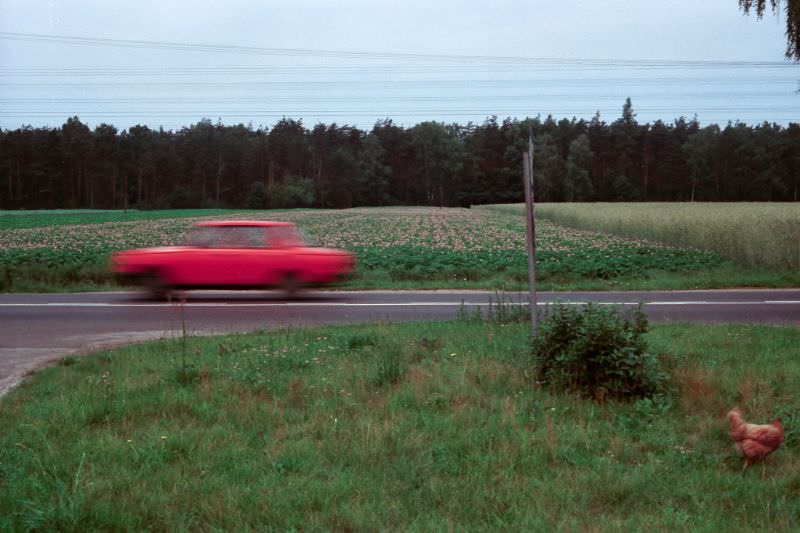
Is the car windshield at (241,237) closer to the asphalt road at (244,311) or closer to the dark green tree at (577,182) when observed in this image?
the asphalt road at (244,311)

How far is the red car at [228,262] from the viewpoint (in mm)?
15062

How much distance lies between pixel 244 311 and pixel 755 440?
1020 centimetres

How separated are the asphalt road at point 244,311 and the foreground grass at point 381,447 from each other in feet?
A: 7.95

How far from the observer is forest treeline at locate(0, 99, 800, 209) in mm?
73500

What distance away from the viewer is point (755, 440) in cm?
516

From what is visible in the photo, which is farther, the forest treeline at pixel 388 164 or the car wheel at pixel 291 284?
the forest treeline at pixel 388 164

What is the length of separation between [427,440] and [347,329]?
523 centimetres

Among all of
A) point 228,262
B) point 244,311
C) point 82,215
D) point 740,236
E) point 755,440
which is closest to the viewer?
point 755,440

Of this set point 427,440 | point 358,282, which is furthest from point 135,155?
point 427,440

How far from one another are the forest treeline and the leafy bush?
6385 centimetres

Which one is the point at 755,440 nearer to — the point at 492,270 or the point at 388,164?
the point at 492,270

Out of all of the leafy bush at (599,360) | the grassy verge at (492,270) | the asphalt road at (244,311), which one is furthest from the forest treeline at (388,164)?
the leafy bush at (599,360)

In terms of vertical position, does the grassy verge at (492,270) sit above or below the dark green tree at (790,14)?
below

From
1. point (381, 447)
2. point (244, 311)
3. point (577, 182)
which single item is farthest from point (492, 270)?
point (577, 182)
